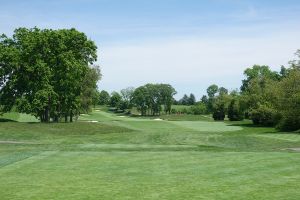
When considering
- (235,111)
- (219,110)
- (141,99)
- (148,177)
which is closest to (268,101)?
(235,111)

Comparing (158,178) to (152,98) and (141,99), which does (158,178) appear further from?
(152,98)

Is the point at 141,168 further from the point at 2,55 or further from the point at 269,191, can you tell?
the point at 2,55

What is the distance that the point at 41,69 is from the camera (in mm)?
55594

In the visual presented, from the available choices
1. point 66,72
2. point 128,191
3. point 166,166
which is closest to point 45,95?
point 66,72

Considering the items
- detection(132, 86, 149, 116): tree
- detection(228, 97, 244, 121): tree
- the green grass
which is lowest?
the green grass

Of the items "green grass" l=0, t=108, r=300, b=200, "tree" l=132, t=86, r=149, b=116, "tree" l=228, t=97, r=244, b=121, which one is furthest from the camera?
"tree" l=132, t=86, r=149, b=116

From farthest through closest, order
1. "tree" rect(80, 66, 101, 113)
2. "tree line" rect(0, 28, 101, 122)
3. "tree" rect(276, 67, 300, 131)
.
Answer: "tree" rect(80, 66, 101, 113)
"tree" rect(276, 67, 300, 131)
"tree line" rect(0, 28, 101, 122)

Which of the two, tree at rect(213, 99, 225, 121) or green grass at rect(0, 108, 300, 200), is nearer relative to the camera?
green grass at rect(0, 108, 300, 200)

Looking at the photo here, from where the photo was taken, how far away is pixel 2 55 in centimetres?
5531

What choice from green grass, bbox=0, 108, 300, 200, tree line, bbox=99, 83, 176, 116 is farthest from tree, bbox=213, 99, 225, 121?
green grass, bbox=0, 108, 300, 200

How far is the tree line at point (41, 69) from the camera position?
55.7m

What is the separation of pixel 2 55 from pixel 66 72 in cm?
792

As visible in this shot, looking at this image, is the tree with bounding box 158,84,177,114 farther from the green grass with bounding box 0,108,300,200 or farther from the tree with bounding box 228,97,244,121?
the green grass with bounding box 0,108,300,200

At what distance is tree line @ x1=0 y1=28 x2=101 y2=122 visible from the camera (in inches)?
2194
